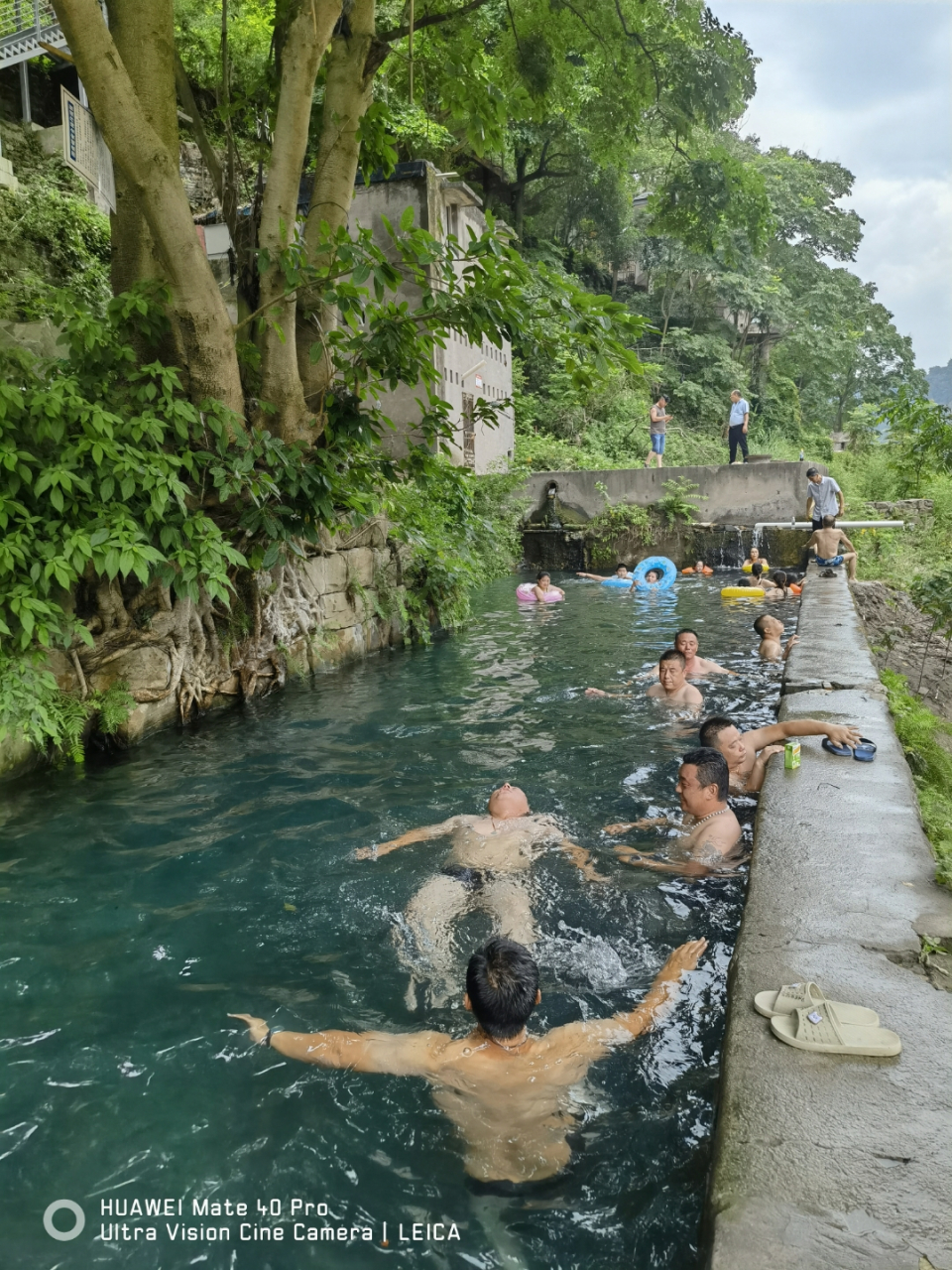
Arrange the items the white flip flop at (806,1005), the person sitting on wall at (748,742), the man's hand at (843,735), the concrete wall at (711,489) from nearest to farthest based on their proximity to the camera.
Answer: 1. the white flip flop at (806,1005)
2. the man's hand at (843,735)
3. the person sitting on wall at (748,742)
4. the concrete wall at (711,489)

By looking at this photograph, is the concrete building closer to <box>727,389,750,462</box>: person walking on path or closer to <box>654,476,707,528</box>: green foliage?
<box>654,476,707,528</box>: green foliage

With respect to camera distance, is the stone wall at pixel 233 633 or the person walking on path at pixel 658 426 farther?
the person walking on path at pixel 658 426

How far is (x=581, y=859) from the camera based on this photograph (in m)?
5.52

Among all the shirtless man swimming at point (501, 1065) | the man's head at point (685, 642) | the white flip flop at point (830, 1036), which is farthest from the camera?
the man's head at point (685, 642)

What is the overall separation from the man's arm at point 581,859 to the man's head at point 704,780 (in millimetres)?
748

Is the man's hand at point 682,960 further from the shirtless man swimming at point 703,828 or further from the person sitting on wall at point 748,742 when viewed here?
A: the person sitting on wall at point 748,742

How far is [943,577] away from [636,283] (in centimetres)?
3471

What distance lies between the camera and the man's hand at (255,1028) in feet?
12.5

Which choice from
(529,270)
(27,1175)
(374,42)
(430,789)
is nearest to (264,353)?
(529,270)

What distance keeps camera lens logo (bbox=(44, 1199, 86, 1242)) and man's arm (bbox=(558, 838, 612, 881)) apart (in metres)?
3.09

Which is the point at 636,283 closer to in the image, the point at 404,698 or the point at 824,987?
the point at 404,698

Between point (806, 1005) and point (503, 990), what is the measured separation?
3.40 feet

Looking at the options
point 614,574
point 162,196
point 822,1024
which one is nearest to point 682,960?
point 822,1024

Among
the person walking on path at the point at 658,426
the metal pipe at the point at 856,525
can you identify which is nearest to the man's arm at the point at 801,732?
the metal pipe at the point at 856,525
